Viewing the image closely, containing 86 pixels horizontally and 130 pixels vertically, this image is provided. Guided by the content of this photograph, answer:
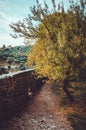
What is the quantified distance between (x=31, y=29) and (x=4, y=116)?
7.86 m

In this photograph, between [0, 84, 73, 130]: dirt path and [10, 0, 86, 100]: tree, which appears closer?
[0, 84, 73, 130]: dirt path

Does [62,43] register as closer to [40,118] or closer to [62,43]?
[62,43]

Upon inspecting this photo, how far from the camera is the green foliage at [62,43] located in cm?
1309

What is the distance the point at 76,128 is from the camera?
31.3ft

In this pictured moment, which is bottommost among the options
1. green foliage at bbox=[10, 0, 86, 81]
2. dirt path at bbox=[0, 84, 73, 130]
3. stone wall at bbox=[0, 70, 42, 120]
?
dirt path at bbox=[0, 84, 73, 130]

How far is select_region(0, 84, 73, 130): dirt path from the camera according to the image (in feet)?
30.9

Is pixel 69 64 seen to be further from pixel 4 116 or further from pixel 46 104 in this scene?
pixel 4 116

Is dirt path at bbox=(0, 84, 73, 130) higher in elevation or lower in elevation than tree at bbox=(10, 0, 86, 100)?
lower

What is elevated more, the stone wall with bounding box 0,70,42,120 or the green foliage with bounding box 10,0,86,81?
the green foliage with bounding box 10,0,86,81

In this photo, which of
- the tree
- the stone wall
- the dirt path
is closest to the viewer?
the dirt path

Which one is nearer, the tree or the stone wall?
the stone wall

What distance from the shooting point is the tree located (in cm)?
1309

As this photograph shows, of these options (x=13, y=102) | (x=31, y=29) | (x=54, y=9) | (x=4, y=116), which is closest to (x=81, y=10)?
(x=54, y=9)

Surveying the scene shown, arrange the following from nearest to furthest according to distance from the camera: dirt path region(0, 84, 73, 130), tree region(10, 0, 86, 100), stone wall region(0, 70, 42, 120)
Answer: dirt path region(0, 84, 73, 130), stone wall region(0, 70, 42, 120), tree region(10, 0, 86, 100)
